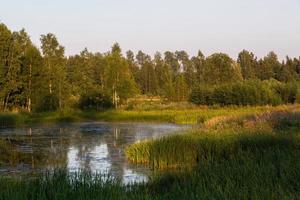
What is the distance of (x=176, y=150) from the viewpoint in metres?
16.1

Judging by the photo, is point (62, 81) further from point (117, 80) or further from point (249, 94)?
point (249, 94)

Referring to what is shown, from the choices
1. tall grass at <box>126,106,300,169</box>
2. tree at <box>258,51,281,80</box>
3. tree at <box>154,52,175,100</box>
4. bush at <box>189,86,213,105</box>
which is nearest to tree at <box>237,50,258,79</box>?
tree at <box>258,51,281,80</box>

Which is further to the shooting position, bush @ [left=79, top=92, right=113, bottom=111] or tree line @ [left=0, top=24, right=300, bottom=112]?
bush @ [left=79, top=92, right=113, bottom=111]

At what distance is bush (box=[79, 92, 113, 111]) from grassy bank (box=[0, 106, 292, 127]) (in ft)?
12.0

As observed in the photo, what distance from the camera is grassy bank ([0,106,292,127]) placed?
38.9 metres

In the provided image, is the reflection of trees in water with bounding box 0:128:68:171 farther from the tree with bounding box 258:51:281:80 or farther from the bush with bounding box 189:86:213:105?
the tree with bounding box 258:51:281:80

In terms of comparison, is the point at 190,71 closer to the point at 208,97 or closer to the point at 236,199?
the point at 208,97

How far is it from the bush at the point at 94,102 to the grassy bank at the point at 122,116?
12.0 ft

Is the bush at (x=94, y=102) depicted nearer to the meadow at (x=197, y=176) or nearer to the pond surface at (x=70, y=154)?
the pond surface at (x=70, y=154)

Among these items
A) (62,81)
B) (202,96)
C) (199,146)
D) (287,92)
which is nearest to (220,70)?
(202,96)

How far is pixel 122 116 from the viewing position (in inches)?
1785

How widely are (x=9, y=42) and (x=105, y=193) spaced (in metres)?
39.1

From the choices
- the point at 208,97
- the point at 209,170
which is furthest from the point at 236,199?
the point at 208,97

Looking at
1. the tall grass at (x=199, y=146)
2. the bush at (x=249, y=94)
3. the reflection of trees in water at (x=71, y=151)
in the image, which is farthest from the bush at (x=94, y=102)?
the tall grass at (x=199, y=146)
